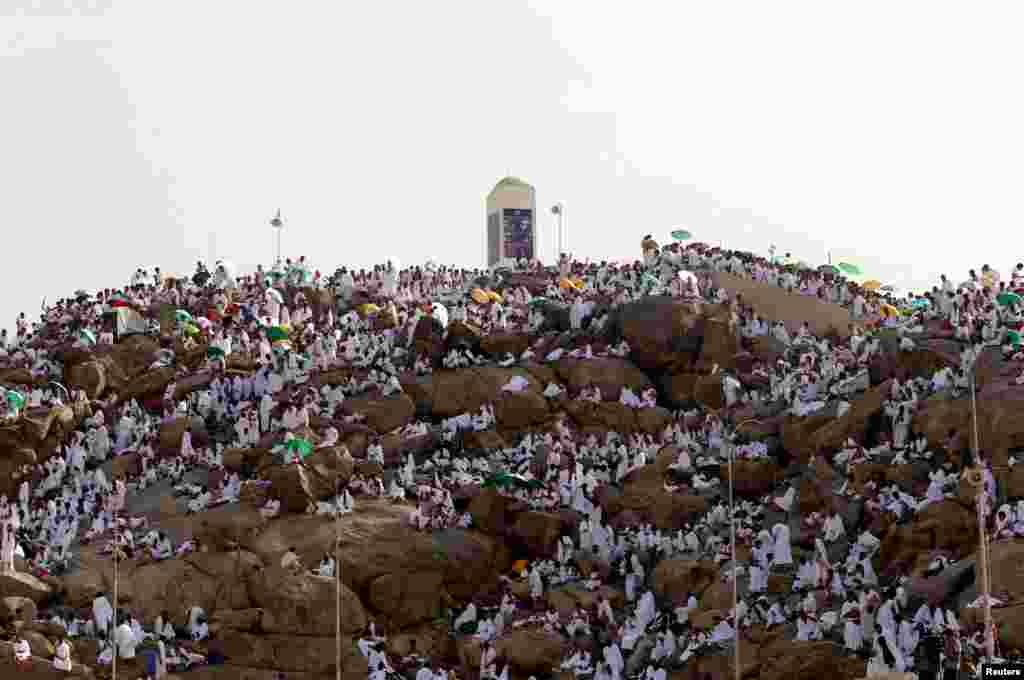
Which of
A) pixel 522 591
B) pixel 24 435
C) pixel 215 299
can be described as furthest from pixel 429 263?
pixel 522 591

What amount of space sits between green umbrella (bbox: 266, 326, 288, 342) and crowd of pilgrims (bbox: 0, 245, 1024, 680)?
624 millimetres

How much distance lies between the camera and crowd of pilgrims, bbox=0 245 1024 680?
5519 centimetres

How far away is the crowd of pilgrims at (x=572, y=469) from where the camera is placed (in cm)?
5519

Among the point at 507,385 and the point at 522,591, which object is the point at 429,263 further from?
the point at 522,591

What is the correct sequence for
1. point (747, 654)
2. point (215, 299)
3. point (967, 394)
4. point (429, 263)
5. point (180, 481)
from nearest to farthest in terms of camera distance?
1. point (747, 654)
2. point (967, 394)
3. point (180, 481)
4. point (215, 299)
5. point (429, 263)

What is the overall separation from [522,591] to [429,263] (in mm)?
36088

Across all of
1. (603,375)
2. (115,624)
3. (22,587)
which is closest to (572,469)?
(603,375)

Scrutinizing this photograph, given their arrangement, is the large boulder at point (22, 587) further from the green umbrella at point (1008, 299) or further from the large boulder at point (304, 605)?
the green umbrella at point (1008, 299)

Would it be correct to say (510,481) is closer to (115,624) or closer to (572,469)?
(572,469)

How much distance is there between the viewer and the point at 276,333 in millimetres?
78938

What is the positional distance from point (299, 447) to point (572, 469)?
33.6ft

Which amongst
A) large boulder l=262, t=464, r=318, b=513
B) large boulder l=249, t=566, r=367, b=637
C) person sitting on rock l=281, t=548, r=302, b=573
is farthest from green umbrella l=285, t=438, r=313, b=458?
large boulder l=249, t=566, r=367, b=637

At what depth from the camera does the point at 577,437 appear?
70.5m

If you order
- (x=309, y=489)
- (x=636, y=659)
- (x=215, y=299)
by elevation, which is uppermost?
(x=215, y=299)
